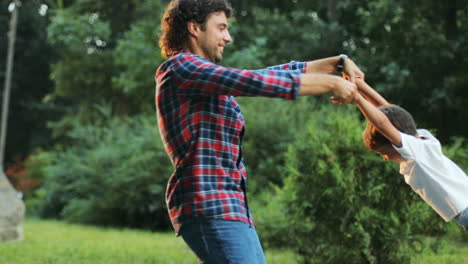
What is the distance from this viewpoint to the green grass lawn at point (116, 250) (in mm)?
7723

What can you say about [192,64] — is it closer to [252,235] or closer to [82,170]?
[252,235]

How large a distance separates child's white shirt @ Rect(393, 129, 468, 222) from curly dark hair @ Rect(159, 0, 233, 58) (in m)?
1.24

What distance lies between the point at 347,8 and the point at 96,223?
10.9 m

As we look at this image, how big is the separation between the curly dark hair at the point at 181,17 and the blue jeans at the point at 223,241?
2.64ft

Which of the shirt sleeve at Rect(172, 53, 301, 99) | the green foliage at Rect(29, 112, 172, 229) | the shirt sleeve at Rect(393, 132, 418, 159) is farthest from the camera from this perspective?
the green foliage at Rect(29, 112, 172, 229)

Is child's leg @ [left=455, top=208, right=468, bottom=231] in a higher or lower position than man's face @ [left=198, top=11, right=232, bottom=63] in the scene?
lower

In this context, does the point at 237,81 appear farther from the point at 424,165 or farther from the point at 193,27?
the point at 424,165

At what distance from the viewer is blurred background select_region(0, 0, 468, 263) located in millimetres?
6664

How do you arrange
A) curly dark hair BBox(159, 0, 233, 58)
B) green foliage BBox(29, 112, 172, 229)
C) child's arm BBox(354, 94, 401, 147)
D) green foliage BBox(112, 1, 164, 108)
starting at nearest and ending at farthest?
curly dark hair BBox(159, 0, 233, 58) < child's arm BBox(354, 94, 401, 147) < green foliage BBox(29, 112, 172, 229) < green foliage BBox(112, 1, 164, 108)

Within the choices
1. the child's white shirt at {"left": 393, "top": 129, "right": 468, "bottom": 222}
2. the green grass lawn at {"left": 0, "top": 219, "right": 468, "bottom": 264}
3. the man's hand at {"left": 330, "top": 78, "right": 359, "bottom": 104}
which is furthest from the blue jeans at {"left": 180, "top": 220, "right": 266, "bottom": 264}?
the green grass lawn at {"left": 0, "top": 219, "right": 468, "bottom": 264}

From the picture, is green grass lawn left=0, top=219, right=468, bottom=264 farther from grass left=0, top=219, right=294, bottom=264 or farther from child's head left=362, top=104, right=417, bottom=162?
child's head left=362, top=104, right=417, bottom=162

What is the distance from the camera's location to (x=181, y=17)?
9.02 ft

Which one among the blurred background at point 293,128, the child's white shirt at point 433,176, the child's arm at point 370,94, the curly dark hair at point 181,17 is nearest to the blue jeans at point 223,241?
the curly dark hair at point 181,17

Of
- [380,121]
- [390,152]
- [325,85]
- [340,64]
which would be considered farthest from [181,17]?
[390,152]
